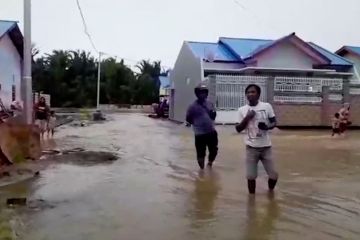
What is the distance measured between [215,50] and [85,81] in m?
33.7

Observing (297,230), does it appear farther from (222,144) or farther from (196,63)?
(196,63)

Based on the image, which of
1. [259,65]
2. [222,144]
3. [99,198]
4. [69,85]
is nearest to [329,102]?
[259,65]

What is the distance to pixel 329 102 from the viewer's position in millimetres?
25625

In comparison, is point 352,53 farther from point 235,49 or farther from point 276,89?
point 276,89

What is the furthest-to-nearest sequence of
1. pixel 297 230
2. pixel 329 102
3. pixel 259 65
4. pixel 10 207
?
pixel 259 65, pixel 329 102, pixel 10 207, pixel 297 230

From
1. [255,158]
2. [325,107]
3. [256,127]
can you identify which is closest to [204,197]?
[255,158]

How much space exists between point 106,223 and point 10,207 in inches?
59.2

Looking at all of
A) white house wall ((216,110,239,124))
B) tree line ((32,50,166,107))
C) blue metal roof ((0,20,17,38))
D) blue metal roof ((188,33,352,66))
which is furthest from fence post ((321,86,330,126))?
tree line ((32,50,166,107))

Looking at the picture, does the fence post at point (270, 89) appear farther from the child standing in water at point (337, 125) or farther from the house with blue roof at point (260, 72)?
the child standing in water at point (337, 125)

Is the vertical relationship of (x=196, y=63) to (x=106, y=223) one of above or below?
above

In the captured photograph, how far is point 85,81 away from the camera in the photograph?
6244 centimetres

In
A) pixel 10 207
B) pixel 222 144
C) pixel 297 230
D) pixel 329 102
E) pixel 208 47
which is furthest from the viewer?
pixel 208 47

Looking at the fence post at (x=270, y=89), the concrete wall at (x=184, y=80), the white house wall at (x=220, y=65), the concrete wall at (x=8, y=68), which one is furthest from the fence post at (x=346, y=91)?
the concrete wall at (x=8, y=68)

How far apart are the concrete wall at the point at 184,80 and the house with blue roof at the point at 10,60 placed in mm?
9094
